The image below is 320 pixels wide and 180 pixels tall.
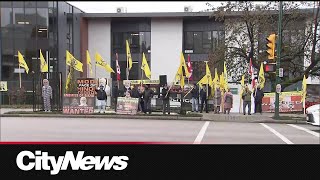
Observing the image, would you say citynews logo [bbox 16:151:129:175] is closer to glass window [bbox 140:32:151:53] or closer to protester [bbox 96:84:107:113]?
protester [bbox 96:84:107:113]

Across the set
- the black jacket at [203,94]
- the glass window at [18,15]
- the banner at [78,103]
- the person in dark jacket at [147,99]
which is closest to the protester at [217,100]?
the black jacket at [203,94]

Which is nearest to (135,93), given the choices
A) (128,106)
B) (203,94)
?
(128,106)

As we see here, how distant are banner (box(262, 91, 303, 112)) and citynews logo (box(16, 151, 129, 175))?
20430 mm

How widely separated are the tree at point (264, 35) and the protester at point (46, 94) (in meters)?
11.1

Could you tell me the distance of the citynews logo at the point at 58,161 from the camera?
14.6 feet

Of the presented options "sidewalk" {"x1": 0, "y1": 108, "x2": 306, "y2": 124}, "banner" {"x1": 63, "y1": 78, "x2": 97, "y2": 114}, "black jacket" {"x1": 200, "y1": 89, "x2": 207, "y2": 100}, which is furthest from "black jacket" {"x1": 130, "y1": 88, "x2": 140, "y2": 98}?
"black jacket" {"x1": 200, "y1": 89, "x2": 207, "y2": 100}

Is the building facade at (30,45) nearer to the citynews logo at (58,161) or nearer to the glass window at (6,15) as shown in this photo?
the glass window at (6,15)

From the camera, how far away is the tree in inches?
983

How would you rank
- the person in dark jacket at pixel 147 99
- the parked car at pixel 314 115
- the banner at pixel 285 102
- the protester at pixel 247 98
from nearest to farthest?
1. the parked car at pixel 314 115
2. the protester at pixel 247 98
3. the person in dark jacket at pixel 147 99
4. the banner at pixel 285 102

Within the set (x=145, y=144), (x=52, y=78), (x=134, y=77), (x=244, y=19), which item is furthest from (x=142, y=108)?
(x=134, y=77)

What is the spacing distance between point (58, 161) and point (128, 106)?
1659 cm

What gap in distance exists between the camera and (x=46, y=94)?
21.8 meters

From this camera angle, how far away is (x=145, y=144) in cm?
472

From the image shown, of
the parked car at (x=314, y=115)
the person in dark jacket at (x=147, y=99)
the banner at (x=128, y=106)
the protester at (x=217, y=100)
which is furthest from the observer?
the protester at (x=217, y=100)
